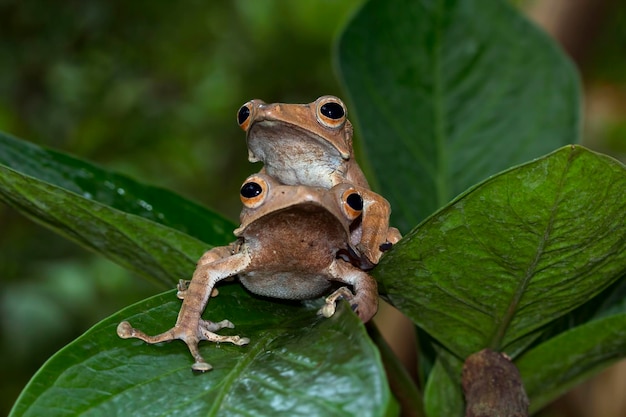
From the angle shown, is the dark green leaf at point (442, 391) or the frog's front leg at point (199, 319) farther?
the dark green leaf at point (442, 391)

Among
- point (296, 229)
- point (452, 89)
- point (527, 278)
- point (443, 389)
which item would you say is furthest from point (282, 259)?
point (452, 89)

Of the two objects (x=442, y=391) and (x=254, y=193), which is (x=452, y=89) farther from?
(x=254, y=193)

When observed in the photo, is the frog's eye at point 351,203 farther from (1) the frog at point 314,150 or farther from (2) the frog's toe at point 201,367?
(2) the frog's toe at point 201,367

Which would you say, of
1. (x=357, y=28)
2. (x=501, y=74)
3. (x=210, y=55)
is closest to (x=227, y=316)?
(x=357, y=28)

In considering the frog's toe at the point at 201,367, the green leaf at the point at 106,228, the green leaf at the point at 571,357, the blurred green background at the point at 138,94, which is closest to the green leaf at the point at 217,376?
the frog's toe at the point at 201,367

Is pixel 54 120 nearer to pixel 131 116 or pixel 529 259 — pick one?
pixel 131 116

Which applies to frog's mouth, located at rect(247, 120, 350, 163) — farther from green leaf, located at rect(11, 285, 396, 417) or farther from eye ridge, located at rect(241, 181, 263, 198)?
green leaf, located at rect(11, 285, 396, 417)

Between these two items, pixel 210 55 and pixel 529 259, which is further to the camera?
pixel 210 55
